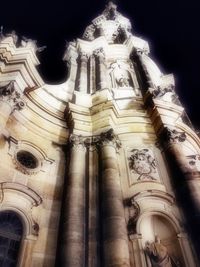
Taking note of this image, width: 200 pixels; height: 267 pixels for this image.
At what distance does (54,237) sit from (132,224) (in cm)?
287

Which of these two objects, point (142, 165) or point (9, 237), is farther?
point (142, 165)

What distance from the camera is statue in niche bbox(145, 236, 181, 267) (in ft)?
32.2

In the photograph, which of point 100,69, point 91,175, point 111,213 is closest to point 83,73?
point 100,69

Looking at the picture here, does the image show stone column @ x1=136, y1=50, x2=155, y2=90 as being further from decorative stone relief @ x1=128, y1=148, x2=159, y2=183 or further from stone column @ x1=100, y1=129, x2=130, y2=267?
stone column @ x1=100, y1=129, x2=130, y2=267

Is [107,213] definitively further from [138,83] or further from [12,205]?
[138,83]

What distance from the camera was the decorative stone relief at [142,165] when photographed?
1313cm

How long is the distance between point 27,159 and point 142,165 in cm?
518

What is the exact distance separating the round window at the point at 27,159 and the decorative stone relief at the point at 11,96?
2035 mm

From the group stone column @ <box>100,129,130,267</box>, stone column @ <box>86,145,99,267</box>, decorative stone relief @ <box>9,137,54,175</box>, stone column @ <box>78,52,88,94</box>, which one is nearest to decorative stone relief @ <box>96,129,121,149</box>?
stone column @ <box>100,129,130,267</box>

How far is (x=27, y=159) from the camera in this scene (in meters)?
13.5

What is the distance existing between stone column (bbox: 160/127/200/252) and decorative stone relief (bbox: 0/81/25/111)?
23.0 feet

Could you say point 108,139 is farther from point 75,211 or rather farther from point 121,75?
point 121,75

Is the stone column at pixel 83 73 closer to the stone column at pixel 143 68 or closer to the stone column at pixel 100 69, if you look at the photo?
the stone column at pixel 100 69

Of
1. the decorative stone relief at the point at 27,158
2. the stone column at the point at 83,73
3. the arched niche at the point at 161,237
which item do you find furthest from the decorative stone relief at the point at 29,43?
the arched niche at the point at 161,237
